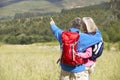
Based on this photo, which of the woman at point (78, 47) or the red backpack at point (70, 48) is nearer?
the red backpack at point (70, 48)

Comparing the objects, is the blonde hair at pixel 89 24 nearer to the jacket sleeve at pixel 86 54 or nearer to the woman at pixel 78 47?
the woman at pixel 78 47

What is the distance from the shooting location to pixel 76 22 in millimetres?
6836

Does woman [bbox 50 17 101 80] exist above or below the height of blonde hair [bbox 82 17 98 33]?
below

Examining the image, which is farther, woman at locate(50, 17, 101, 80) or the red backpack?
woman at locate(50, 17, 101, 80)

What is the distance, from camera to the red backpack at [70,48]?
6.72m

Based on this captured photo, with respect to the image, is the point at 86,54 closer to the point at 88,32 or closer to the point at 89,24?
the point at 88,32

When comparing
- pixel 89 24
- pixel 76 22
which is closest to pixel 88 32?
pixel 89 24

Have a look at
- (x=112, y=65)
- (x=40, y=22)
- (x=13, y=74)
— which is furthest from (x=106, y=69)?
(x=40, y=22)


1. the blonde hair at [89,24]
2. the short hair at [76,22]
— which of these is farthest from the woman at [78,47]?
the blonde hair at [89,24]

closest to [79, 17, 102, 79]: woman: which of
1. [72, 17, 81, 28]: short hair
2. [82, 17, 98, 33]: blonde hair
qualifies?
[82, 17, 98, 33]: blonde hair

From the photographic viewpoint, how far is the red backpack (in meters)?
6.72

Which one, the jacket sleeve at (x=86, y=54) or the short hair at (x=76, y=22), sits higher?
the short hair at (x=76, y=22)

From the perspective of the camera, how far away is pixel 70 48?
6730mm

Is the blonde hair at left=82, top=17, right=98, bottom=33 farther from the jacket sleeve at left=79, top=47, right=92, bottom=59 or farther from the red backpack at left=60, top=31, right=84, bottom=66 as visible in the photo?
the jacket sleeve at left=79, top=47, right=92, bottom=59
